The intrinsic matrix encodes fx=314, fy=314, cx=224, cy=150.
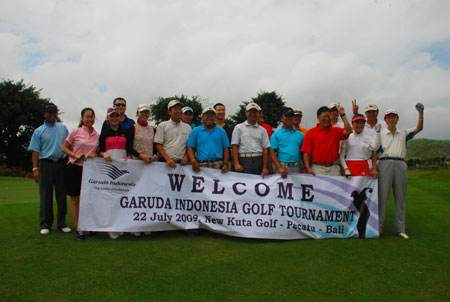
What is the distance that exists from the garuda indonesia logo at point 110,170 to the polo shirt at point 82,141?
0.29 metres

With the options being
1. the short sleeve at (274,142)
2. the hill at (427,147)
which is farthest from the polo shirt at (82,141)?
the hill at (427,147)

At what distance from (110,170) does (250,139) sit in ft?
7.08

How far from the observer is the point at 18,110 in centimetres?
2764

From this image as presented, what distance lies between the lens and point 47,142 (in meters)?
4.75

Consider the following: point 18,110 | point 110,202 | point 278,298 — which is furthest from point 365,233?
point 18,110

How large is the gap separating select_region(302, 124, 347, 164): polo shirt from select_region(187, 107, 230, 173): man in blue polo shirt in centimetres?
127

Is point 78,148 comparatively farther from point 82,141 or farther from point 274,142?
point 274,142

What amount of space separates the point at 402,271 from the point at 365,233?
4.77 feet

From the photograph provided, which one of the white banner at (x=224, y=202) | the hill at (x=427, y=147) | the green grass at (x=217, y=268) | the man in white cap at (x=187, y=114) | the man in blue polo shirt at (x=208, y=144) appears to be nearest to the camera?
the green grass at (x=217, y=268)

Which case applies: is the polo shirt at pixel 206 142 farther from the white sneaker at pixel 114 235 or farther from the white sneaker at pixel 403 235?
the white sneaker at pixel 403 235

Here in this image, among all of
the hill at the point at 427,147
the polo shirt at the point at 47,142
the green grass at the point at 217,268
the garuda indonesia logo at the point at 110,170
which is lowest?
the green grass at the point at 217,268

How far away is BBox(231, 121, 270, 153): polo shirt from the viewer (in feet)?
16.2

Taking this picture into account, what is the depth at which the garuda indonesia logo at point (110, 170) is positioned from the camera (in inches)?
181

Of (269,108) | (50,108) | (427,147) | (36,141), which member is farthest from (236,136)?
(427,147)
